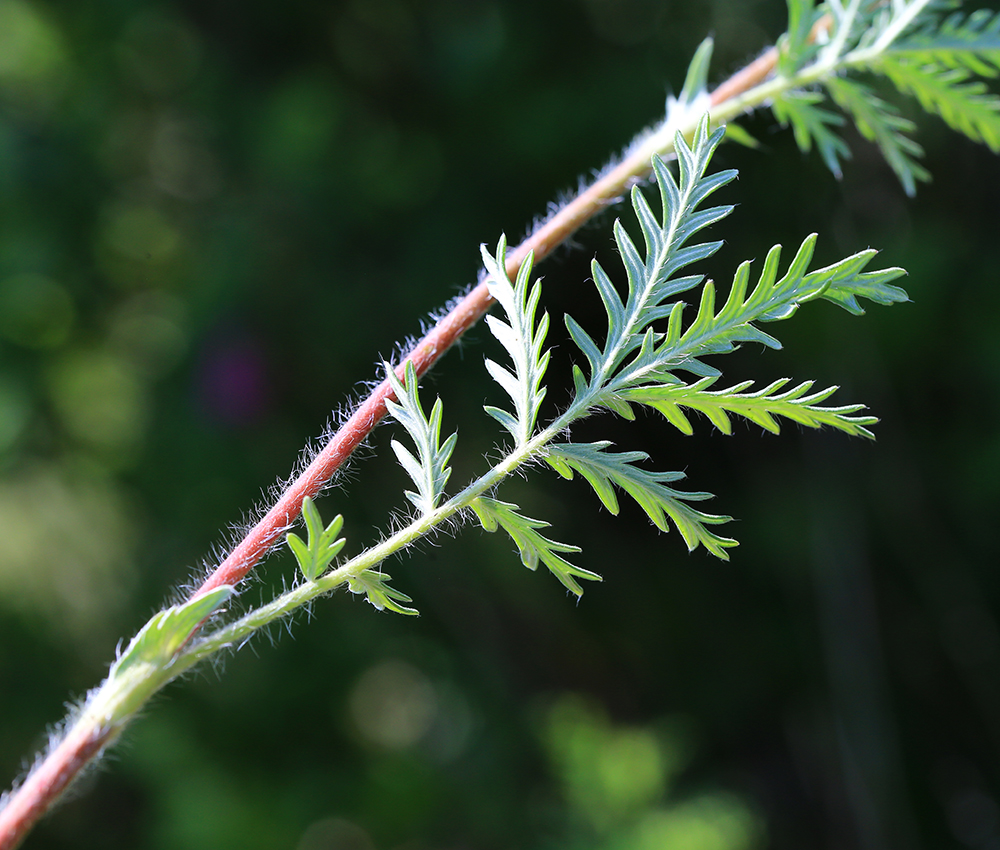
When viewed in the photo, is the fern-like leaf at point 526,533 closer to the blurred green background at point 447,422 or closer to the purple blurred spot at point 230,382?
the blurred green background at point 447,422

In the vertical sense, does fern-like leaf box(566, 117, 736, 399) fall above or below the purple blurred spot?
below

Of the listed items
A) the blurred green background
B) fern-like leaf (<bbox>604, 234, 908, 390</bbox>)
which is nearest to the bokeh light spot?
the blurred green background

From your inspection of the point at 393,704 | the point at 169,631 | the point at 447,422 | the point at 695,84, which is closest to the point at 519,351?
the point at 169,631

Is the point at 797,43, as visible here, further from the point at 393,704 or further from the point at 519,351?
the point at 393,704

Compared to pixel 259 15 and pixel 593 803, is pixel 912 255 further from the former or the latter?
pixel 259 15

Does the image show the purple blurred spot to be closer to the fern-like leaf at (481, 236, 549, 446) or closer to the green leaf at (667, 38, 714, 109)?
the green leaf at (667, 38, 714, 109)
